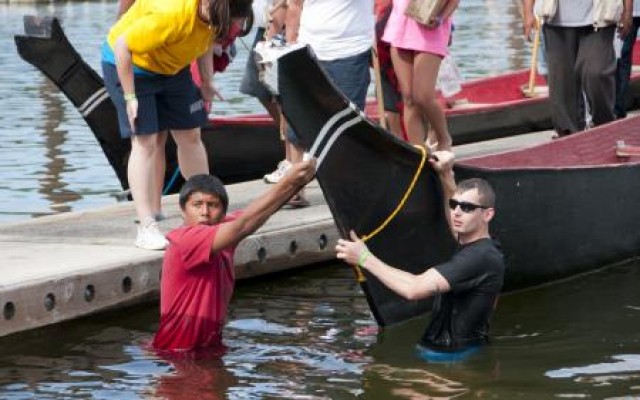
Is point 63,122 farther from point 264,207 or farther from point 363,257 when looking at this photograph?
point 264,207

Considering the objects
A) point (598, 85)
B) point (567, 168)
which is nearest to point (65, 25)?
point (598, 85)

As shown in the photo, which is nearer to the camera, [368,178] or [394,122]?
[368,178]

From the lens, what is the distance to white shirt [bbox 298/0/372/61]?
404 inches

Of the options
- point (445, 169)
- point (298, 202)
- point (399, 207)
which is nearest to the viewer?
point (445, 169)

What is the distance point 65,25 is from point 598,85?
2772cm

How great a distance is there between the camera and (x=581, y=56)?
12.6m

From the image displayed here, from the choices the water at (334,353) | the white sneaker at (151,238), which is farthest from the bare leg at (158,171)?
the water at (334,353)

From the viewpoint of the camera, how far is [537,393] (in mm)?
7879

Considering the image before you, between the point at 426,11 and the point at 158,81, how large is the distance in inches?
75.2

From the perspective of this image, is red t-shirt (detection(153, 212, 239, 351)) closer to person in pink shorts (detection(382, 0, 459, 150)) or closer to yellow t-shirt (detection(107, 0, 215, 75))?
yellow t-shirt (detection(107, 0, 215, 75))

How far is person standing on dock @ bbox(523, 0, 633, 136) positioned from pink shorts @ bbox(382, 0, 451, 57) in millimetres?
1841

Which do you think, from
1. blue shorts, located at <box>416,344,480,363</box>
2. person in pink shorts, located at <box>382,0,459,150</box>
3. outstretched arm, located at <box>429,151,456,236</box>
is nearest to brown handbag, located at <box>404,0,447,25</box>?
person in pink shorts, located at <box>382,0,459,150</box>

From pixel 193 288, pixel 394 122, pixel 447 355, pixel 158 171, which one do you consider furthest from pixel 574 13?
pixel 193 288

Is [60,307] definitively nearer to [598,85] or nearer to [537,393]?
[537,393]
